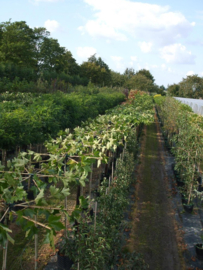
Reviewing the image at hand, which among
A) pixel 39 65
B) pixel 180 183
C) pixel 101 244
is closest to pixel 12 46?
pixel 39 65

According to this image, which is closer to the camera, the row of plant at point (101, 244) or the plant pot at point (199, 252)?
the row of plant at point (101, 244)

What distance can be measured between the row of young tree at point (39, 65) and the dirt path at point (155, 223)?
1365 centimetres

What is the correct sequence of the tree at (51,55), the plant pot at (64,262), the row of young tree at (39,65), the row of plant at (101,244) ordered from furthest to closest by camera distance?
the tree at (51,55) < the row of young tree at (39,65) < the plant pot at (64,262) < the row of plant at (101,244)

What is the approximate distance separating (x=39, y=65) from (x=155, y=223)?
153 ft

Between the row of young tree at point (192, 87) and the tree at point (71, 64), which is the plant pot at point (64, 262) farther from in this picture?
the row of young tree at point (192, 87)

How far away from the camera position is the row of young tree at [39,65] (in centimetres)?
2822

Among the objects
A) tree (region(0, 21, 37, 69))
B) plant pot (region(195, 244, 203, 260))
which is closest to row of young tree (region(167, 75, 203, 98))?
tree (region(0, 21, 37, 69))

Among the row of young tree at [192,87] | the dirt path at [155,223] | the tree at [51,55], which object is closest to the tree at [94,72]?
the tree at [51,55]

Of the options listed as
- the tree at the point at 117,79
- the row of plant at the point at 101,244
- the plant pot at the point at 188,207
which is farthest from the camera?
the tree at the point at 117,79

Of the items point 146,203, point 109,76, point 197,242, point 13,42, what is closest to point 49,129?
point 146,203

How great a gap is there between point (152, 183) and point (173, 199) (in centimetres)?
146

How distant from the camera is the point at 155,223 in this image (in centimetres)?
684

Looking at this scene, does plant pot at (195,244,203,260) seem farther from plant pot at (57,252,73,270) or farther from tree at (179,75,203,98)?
tree at (179,75,203,98)

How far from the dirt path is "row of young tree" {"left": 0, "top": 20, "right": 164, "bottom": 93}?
13646 millimetres
